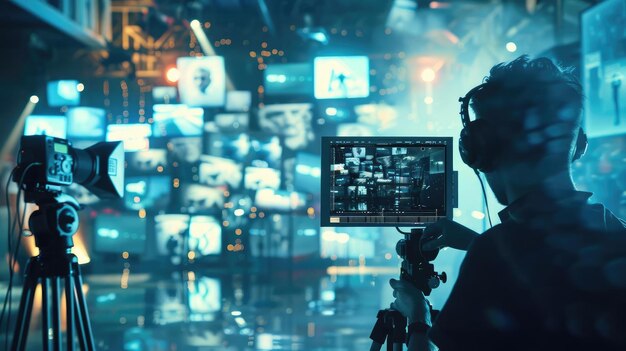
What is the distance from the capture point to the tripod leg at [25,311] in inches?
75.2

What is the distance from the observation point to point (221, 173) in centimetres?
920

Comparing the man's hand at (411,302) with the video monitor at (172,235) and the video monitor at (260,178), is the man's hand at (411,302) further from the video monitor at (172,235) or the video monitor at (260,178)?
the video monitor at (172,235)

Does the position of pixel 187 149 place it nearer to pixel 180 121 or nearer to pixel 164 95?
pixel 180 121

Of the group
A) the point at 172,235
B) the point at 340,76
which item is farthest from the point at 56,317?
the point at 172,235

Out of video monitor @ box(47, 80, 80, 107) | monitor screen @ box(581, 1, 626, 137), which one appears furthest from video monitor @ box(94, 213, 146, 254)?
monitor screen @ box(581, 1, 626, 137)

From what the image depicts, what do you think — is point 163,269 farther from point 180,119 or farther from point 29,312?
point 29,312

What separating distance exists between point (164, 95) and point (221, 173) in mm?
2050

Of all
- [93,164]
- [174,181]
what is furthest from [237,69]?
[93,164]

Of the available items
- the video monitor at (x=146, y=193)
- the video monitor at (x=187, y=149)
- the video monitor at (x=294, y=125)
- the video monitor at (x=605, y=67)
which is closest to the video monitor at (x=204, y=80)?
the video monitor at (x=187, y=149)

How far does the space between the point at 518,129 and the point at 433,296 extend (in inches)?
193

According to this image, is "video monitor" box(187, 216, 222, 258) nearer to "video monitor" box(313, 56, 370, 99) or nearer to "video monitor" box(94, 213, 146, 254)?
"video monitor" box(94, 213, 146, 254)

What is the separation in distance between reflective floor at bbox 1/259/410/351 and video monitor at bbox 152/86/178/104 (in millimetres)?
2993

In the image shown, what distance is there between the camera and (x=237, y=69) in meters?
10.3

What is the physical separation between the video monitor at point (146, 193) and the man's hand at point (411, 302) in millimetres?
8317
